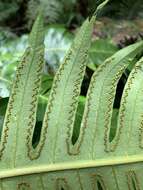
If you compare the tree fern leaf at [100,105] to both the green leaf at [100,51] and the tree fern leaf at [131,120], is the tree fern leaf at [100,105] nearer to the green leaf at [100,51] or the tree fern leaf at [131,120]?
the tree fern leaf at [131,120]

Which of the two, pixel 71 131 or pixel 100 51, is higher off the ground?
pixel 100 51

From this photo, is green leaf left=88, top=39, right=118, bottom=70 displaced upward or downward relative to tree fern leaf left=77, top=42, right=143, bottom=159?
upward

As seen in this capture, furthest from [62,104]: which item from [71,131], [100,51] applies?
[100,51]

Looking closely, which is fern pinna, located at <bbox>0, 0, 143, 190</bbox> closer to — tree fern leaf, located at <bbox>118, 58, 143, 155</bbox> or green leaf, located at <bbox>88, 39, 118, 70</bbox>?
tree fern leaf, located at <bbox>118, 58, 143, 155</bbox>

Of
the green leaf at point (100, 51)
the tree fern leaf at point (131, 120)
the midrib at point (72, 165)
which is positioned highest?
the green leaf at point (100, 51)

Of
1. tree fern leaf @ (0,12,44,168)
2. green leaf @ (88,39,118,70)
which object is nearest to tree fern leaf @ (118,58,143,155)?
tree fern leaf @ (0,12,44,168)

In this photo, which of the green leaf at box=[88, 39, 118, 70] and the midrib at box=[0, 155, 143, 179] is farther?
the green leaf at box=[88, 39, 118, 70]

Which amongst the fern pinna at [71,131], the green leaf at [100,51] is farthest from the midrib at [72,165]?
the green leaf at [100,51]

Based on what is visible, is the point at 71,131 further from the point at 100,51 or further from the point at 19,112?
the point at 100,51

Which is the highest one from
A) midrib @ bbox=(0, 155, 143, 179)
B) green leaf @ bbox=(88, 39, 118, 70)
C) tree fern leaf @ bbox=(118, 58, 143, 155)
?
green leaf @ bbox=(88, 39, 118, 70)
